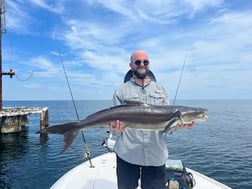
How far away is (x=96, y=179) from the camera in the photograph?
666 cm

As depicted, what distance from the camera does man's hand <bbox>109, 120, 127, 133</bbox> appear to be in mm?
4008

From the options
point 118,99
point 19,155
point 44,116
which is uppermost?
point 118,99

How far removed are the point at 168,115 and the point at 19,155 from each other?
22.6 metres

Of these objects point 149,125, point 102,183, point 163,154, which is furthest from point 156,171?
point 102,183

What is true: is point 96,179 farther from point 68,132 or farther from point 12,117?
point 12,117

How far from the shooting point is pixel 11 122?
113 feet

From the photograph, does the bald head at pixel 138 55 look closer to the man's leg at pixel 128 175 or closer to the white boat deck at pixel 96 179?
the man's leg at pixel 128 175

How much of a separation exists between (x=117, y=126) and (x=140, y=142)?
0.45 m

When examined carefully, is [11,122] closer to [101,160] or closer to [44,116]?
[44,116]

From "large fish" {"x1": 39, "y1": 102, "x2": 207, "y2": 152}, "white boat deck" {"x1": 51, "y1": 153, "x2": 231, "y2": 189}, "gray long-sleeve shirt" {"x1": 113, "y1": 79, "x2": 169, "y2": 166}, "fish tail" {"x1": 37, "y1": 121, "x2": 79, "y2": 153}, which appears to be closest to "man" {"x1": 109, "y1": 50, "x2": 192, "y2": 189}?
"gray long-sleeve shirt" {"x1": 113, "y1": 79, "x2": 169, "y2": 166}

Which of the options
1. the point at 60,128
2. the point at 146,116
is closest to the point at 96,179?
the point at 60,128

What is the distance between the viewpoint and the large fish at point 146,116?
396 centimetres

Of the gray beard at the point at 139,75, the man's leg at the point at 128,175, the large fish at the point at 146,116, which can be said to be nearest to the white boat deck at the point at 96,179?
the man's leg at the point at 128,175

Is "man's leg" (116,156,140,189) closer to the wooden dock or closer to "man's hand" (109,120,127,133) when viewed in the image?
"man's hand" (109,120,127,133)
